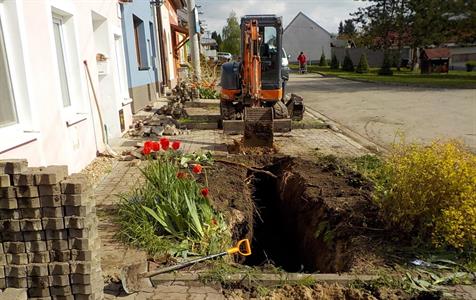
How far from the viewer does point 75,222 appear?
9.02 feet

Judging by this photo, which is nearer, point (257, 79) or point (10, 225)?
point (10, 225)

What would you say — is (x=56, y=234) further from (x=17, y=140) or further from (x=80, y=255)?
(x=17, y=140)

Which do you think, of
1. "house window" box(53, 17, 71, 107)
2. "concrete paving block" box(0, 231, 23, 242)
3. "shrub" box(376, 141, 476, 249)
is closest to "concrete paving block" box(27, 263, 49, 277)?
"concrete paving block" box(0, 231, 23, 242)

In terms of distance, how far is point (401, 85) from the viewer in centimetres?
2319

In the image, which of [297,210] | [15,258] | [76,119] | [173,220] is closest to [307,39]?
[76,119]

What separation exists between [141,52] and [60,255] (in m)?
13.1

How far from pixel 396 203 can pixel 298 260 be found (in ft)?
5.72

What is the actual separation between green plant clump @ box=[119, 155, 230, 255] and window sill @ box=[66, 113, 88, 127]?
233 centimetres

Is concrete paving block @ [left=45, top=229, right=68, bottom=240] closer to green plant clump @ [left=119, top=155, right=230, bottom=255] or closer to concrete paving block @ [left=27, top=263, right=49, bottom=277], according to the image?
concrete paving block @ [left=27, top=263, right=49, bottom=277]

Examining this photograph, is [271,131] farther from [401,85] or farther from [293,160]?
[401,85]

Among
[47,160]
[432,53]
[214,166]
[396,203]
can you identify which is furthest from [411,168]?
[432,53]

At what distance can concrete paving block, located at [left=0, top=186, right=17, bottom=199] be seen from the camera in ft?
→ 8.79

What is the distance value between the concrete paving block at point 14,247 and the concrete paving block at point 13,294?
28 cm

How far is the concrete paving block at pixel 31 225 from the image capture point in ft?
9.02
